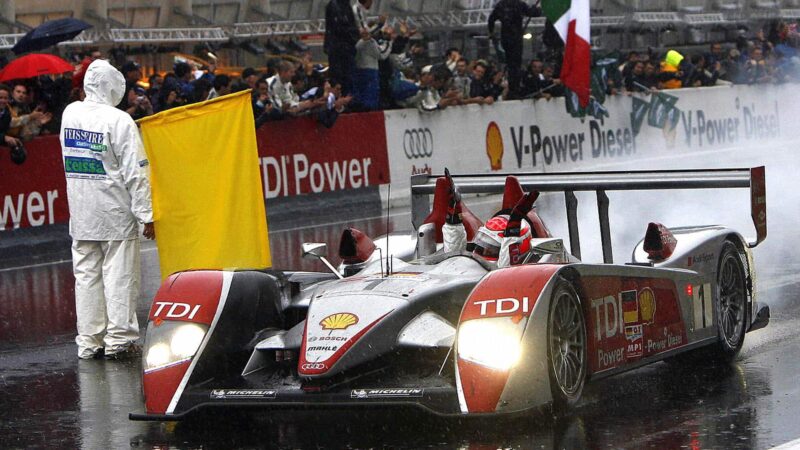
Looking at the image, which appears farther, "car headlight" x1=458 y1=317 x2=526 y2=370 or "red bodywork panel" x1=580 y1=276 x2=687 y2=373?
"red bodywork panel" x1=580 y1=276 x2=687 y2=373

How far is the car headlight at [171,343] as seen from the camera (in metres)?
7.30

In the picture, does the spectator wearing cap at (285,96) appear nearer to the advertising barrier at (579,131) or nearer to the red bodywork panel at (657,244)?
the advertising barrier at (579,131)

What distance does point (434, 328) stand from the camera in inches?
282

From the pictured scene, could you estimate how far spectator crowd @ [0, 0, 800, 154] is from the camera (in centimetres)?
1625

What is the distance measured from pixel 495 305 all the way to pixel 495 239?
134 centimetres

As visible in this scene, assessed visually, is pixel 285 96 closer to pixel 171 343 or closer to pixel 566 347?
pixel 171 343

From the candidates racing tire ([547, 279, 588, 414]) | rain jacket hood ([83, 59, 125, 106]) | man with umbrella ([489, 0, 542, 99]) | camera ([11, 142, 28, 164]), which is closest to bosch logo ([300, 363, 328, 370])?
racing tire ([547, 279, 588, 414])

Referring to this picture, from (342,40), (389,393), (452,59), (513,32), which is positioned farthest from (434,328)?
(513,32)

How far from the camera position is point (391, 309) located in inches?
280

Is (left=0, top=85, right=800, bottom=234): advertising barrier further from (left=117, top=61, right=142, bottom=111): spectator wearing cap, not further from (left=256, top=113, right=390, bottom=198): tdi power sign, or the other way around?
(left=117, top=61, right=142, bottom=111): spectator wearing cap

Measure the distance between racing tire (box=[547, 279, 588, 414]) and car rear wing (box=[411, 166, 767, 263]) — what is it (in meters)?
1.60

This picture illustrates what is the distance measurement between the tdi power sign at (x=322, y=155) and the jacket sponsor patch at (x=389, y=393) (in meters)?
11.5

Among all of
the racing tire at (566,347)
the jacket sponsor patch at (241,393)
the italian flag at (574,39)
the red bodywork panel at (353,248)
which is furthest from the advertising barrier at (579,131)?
the jacket sponsor patch at (241,393)

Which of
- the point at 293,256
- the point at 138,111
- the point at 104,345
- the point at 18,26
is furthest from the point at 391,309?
the point at 18,26
